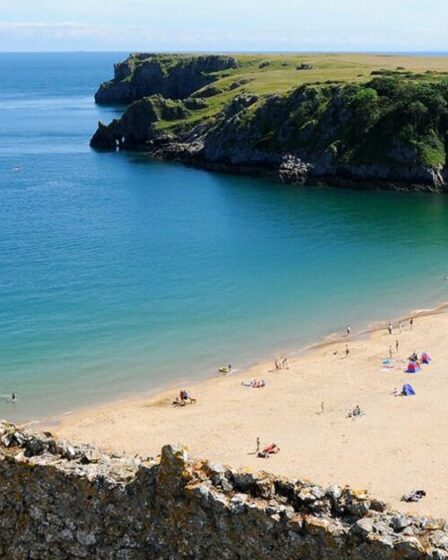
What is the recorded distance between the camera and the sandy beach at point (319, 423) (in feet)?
99.0

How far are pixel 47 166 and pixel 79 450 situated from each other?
342 feet

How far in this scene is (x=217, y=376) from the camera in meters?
42.0

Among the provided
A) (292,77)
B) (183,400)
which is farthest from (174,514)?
(292,77)

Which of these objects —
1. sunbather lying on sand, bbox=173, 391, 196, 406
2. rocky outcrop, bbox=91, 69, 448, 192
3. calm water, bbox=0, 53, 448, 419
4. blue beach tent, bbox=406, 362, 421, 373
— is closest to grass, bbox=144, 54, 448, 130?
rocky outcrop, bbox=91, 69, 448, 192

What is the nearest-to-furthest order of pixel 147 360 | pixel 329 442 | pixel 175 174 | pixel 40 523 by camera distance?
pixel 40 523 < pixel 329 442 < pixel 147 360 < pixel 175 174

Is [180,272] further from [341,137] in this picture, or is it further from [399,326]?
[341,137]

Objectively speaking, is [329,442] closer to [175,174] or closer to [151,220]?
[151,220]

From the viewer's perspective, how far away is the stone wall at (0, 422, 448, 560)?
12484 millimetres

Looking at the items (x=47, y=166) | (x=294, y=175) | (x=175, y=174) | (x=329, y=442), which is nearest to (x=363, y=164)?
(x=294, y=175)

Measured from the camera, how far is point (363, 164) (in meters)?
96.9

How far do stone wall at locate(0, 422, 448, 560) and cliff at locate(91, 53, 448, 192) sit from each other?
8388 cm

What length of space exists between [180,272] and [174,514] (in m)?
48.8

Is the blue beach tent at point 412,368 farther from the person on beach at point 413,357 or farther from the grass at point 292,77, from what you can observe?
the grass at point 292,77

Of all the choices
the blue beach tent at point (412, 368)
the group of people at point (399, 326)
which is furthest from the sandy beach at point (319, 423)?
the group of people at point (399, 326)
